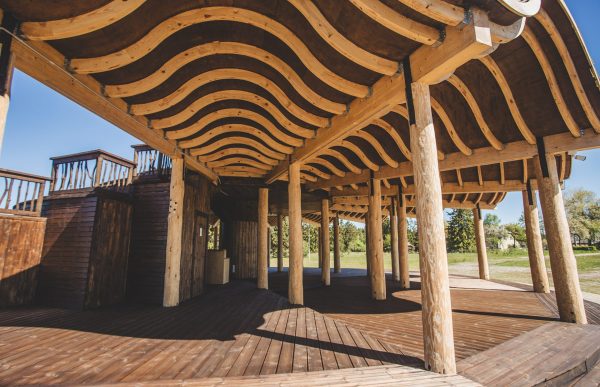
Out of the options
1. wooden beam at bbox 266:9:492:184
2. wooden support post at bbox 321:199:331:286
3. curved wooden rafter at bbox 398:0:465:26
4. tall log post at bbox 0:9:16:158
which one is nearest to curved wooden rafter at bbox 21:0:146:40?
tall log post at bbox 0:9:16:158

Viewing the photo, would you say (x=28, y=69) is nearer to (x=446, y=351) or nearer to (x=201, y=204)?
(x=201, y=204)

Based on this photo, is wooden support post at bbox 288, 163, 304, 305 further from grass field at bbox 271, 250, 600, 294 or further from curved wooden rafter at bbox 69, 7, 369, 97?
grass field at bbox 271, 250, 600, 294

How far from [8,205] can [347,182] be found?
32.1 ft

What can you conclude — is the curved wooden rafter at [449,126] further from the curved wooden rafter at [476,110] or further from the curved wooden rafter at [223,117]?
the curved wooden rafter at [223,117]

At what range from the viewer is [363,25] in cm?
366

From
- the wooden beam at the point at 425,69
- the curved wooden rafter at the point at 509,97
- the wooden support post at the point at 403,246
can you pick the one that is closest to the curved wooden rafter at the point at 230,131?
the wooden beam at the point at 425,69

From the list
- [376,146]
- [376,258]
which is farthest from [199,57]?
[376,258]

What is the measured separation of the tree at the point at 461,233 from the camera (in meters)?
39.7

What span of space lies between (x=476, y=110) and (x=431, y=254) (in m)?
4.14

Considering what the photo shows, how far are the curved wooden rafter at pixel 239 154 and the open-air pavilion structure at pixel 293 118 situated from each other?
64 millimetres

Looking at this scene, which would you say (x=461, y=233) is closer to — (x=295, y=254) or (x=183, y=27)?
(x=295, y=254)

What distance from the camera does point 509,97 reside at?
17.8 ft

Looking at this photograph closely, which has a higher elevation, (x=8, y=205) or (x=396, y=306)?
(x=8, y=205)

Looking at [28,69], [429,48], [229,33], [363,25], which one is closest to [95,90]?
[28,69]
